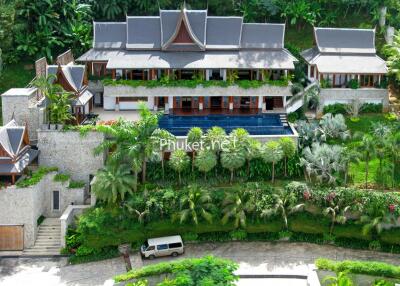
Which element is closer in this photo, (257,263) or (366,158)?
(257,263)

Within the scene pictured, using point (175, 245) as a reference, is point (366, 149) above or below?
above

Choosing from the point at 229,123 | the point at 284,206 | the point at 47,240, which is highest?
the point at 229,123

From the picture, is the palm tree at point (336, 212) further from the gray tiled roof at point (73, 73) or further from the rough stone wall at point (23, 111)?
the rough stone wall at point (23, 111)

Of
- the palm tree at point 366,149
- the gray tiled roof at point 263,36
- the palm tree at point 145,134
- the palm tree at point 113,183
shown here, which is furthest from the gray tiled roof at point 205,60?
the palm tree at point 113,183

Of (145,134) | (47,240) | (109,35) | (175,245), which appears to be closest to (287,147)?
(145,134)

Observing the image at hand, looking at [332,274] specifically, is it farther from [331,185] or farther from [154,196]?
[154,196]

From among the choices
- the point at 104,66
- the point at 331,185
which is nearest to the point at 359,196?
the point at 331,185

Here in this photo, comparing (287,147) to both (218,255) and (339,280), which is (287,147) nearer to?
(218,255)

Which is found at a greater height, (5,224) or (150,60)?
(150,60)
